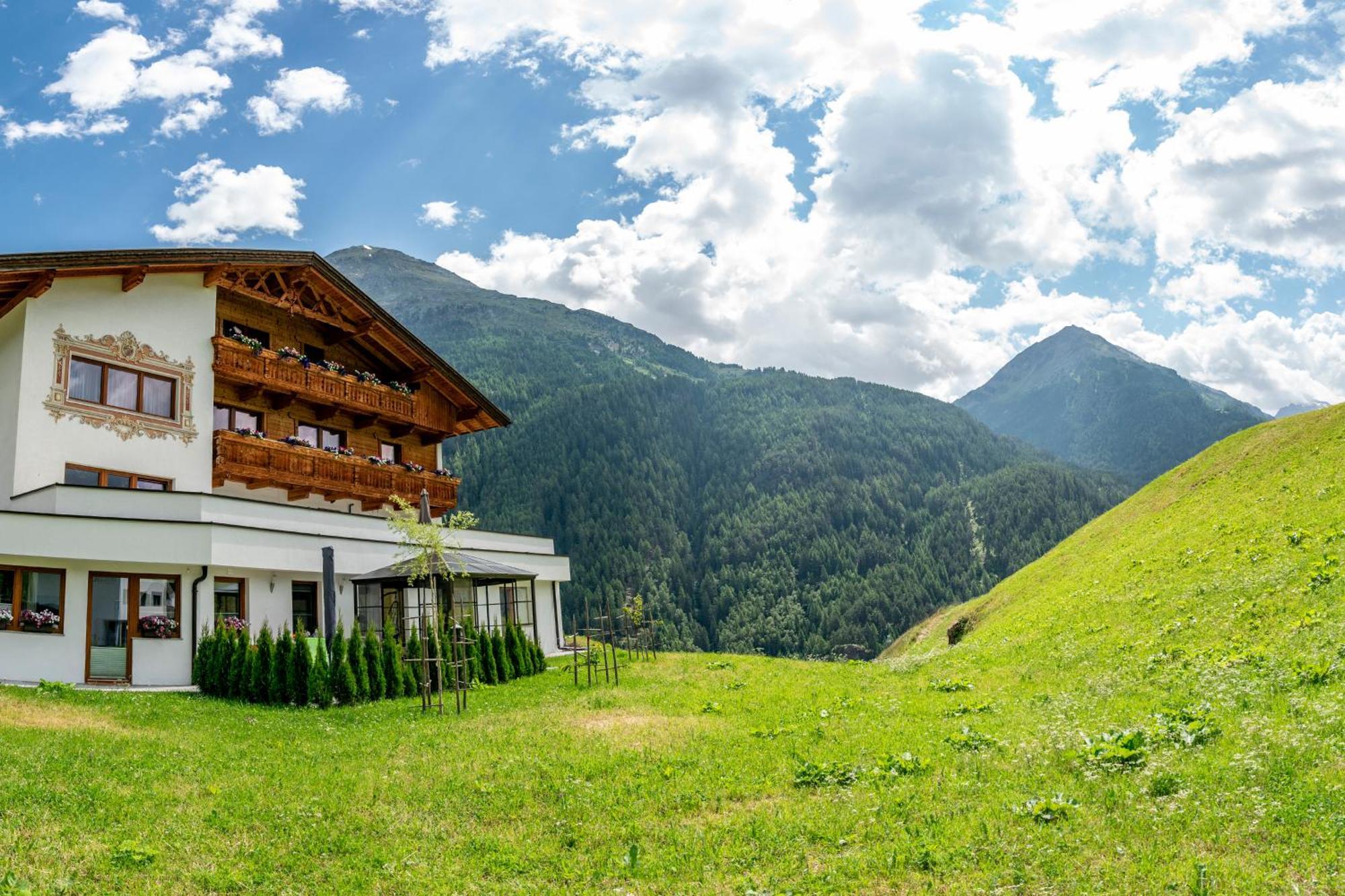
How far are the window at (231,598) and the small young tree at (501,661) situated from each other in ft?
22.6

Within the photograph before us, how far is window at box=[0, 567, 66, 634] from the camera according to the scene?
21641 millimetres

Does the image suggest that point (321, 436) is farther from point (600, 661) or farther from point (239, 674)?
point (239, 674)

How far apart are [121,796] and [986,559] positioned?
19413cm

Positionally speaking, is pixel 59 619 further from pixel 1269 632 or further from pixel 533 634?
pixel 1269 632

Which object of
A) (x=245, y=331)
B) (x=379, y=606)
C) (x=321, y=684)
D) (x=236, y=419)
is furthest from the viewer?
(x=245, y=331)

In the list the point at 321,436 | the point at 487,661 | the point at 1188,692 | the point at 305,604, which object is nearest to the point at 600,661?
the point at 487,661

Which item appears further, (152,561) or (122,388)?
(122,388)

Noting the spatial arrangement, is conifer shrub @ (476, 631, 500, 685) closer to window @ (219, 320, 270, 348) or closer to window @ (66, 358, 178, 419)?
window @ (66, 358, 178, 419)

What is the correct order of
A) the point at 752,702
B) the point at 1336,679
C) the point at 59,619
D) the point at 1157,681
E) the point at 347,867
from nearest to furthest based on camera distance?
the point at 347,867
the point at 1336,679
the point at 1157,681
the point at 752,702
the point at 59,619

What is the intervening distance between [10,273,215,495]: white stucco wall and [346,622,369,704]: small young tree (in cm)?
936

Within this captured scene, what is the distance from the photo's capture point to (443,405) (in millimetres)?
41094

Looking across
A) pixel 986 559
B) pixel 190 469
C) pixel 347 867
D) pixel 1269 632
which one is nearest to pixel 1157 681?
pixel 1269 632

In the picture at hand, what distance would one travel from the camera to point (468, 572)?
26969 mm

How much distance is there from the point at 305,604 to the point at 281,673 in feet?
19.8
